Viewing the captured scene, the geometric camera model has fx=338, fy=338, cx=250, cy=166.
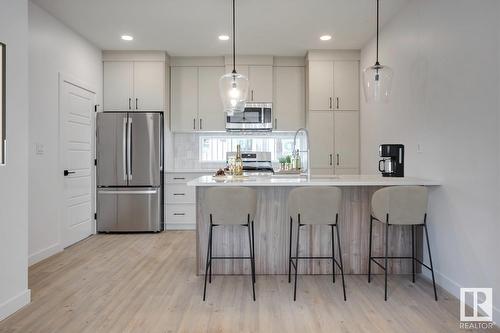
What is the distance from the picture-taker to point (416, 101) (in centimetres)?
336

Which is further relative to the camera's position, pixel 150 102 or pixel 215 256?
pixel 150 102

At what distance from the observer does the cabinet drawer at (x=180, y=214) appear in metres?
5.27

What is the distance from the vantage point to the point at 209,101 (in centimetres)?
550

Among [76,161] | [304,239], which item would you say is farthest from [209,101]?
[304,239]

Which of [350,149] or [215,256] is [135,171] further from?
[350,149]

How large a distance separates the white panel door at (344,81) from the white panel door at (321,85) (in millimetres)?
79

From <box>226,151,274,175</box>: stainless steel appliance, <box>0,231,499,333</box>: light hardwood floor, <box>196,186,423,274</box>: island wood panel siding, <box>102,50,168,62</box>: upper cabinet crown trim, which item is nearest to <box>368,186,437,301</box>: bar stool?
<box>0,231,499,333</box>: light hardwood floor

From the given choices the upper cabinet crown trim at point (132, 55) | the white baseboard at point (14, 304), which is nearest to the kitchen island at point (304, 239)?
the white baseboard at point (14, 304)

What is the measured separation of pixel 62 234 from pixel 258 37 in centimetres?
→ 357

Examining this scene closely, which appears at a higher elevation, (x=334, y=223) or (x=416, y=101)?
(x=416, y=101)

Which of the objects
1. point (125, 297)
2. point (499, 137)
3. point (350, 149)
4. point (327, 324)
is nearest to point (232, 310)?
point (327, 324)

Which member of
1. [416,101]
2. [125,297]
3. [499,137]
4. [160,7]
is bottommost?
[125,297]

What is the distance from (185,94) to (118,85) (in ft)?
3.36

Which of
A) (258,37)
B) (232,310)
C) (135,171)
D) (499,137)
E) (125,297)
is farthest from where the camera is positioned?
(135,171)
